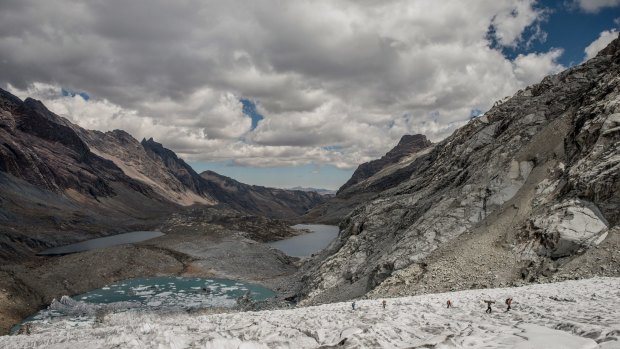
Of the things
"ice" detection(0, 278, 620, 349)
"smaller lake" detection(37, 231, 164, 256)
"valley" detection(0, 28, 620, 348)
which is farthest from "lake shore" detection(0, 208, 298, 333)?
"ice" detection(0, 278, 620, 349)

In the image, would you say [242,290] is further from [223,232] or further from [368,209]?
[223,232]

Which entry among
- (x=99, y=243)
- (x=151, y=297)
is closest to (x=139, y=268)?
(x=151, y=297)

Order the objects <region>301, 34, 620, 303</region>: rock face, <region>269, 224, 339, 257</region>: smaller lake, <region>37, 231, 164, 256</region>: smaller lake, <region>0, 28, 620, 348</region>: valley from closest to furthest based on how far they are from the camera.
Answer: <region>0, 28, 620, 348</region>: valley → <region>301, 34, 620, 303</region>: rock face → <region>37, 231, 164, 256</region>: smaller lake → <region>269, 224, 339, 257</region>: smaller lake

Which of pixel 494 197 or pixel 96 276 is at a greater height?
pixel 494 197

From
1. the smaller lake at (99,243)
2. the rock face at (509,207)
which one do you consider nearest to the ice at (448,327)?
the rock face at (509,207)

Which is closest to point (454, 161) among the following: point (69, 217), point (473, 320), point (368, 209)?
point (368, 209)

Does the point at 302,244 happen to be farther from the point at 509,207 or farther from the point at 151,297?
the point at 509,207

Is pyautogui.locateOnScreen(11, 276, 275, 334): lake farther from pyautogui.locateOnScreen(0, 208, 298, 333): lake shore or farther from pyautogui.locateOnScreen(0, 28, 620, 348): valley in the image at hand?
pyautogui.locateOnScreen(0, 28, 620, 348): valley
